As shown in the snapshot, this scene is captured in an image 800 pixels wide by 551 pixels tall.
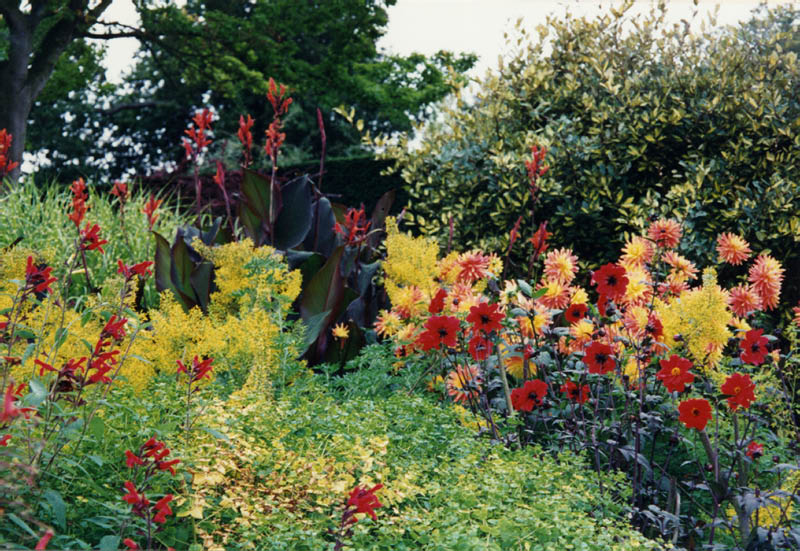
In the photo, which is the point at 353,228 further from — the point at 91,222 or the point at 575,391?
the point at 91,222

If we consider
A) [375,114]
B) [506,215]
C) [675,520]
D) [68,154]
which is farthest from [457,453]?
[68,154]

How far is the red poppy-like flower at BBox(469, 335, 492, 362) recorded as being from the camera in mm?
3033

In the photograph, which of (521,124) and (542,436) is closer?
(542,436)

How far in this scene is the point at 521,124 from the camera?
5660 millimetres

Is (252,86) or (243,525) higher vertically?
(252,86)

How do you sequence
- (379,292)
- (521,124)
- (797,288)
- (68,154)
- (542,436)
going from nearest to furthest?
(542,436)
(379,292)
(797,288)
(521,124)
(68,154)

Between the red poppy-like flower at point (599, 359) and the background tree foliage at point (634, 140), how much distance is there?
209 cm

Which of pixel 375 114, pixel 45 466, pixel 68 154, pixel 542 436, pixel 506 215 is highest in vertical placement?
pixel 375 114

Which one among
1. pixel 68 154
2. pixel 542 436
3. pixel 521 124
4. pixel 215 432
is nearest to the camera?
pixel 215 432

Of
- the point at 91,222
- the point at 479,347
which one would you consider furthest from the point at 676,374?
the point at 91,222

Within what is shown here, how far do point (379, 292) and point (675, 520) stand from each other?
2591 mm

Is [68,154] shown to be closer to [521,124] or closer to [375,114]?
[375,114]

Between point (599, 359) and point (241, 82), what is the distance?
13747 millimetres

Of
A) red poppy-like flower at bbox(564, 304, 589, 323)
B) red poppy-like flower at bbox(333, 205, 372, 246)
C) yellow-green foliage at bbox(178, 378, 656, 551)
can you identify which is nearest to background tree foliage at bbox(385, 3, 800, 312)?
red poppy-like flower at bbox(333, 205, 372, 246)
